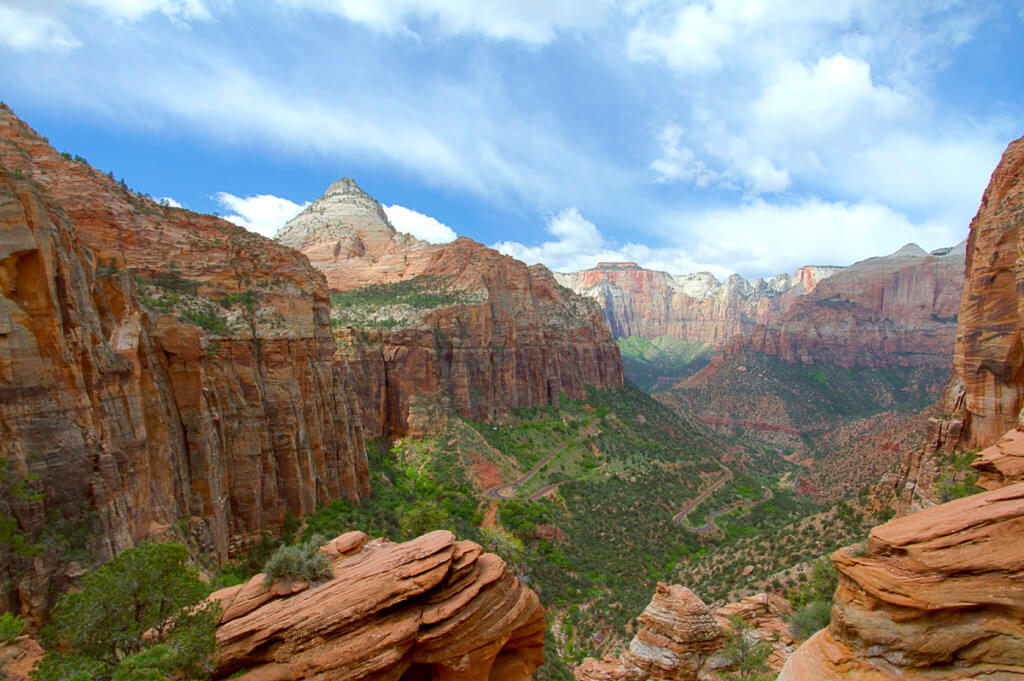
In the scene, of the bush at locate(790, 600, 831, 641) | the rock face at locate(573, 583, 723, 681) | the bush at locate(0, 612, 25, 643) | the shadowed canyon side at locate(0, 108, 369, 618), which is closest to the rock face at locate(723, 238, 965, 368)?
the bush at locate(790, 600, 831, 641)

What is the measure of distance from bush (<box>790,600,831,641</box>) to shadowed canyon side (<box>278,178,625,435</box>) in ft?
143

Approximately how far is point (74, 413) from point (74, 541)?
4047 mm

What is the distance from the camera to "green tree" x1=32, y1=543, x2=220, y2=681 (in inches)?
367

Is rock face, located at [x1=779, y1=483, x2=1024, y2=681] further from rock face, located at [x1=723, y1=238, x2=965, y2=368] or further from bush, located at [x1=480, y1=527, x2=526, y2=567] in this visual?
rock face, located at [x1=723, y1=238, x2=965, y2=368]

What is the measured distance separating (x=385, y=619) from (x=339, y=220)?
104 m

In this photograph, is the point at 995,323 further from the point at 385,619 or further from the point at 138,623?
the point at 138,623

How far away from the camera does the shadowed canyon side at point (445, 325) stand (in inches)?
2379

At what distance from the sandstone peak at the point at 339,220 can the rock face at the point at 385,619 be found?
88.6 metres

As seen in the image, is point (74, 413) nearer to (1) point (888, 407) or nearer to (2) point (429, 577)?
(2) point (429, 577)

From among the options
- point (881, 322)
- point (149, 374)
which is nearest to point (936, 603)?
point (149, 374)

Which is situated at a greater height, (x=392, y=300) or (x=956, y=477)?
(x=392, y=300)

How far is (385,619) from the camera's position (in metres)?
11.7

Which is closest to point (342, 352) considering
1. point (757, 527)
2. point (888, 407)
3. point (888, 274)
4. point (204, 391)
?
point (204, 391)

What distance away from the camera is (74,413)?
1496 centimetres
